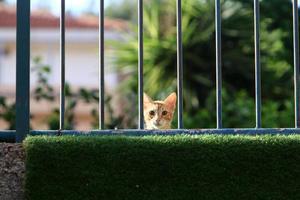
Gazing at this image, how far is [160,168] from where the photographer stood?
8.37ft

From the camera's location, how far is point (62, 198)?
2.49 metres

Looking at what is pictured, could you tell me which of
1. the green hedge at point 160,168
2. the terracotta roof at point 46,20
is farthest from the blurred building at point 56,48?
the green hedge at point 160,168

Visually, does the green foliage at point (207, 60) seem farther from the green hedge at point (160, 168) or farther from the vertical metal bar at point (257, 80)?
the green hedge at point (160, 168)

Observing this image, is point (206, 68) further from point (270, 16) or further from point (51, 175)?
point (51, 175)

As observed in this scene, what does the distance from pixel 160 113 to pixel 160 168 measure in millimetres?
1806

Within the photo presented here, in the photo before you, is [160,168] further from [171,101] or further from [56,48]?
[56,48]

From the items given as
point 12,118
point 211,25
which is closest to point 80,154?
point 12,118

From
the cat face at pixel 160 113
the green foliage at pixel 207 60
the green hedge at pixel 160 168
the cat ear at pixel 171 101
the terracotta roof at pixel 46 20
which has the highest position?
the terracotta roof at pixel 46 20

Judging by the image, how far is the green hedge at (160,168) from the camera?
8.23 ft

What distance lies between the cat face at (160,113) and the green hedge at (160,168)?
1667mm

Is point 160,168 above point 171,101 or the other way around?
the other way around

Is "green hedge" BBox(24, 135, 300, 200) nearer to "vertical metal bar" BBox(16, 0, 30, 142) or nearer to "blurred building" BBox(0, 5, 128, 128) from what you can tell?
"vertical metal bar" BBox(16, 0, 30, 142)

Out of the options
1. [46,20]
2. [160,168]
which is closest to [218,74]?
[160,168]

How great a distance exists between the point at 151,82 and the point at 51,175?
661 centimetres
